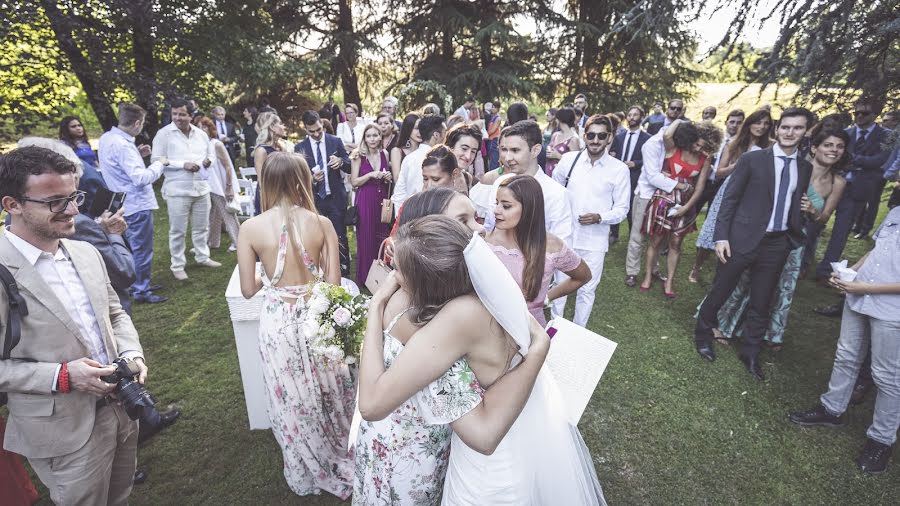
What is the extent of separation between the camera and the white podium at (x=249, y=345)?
118 inches

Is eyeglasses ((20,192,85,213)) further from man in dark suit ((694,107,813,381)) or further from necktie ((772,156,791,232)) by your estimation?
necktie ((772,156,791,232))

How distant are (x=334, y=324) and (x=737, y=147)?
6.27m

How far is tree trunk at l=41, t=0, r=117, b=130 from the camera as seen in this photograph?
7.25 m

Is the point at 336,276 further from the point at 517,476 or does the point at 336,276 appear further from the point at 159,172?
the point at 159,172

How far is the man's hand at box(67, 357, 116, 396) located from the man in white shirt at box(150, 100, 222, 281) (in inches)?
187

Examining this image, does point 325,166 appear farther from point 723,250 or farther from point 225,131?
point 225,131

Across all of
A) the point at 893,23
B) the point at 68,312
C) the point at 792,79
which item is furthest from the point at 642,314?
the point at 68,312

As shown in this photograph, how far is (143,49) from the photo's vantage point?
1237cm

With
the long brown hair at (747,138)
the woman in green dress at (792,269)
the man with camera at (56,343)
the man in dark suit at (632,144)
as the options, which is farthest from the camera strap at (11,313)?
the man in dark suit at (632,144)

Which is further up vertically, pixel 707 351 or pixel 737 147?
pixel 737 147

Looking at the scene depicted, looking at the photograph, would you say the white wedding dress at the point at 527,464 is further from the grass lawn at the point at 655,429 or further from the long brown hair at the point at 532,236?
the grass lawn at the point at 655,429

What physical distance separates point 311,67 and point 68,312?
17531 millimetres

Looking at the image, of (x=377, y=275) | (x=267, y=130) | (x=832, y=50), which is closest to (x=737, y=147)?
(x=832, y=50)

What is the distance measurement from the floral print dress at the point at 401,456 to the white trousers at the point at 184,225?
5.49 meters
